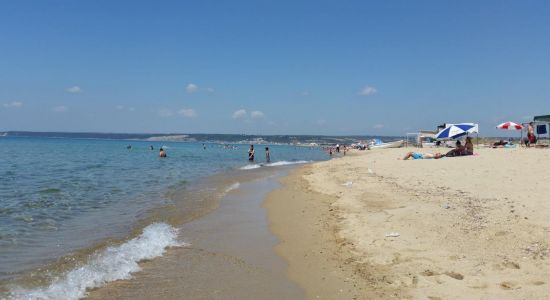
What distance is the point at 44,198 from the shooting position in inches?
575

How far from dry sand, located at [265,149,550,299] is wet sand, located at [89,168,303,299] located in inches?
15.4

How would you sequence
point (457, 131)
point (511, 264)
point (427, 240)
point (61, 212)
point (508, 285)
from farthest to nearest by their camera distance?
point (457, 131) → point (61, 212) → point (427, 240) → point (511, 264) → point (508, 285)

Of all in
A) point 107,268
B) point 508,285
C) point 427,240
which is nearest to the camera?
point 508,285

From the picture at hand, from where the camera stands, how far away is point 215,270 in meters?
6.92

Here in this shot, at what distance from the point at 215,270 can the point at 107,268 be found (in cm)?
179

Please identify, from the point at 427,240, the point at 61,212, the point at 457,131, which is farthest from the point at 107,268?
the point at 457,131

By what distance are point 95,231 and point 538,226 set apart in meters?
9.43

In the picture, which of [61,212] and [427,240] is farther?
[61,212]

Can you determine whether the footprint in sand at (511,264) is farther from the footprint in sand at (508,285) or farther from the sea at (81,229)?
the sea at (81,229)

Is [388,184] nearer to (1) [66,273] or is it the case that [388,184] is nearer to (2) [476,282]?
(2) [476,282]

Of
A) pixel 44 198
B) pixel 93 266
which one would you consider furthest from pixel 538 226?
pixel 44 198

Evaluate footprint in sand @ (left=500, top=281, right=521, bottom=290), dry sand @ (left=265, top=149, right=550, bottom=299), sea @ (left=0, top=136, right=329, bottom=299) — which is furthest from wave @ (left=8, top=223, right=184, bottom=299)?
footprint in sand @ (left=500, top=281, right=521, bottom=290)

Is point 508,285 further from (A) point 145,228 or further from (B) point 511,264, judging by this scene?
(A) point 145,228

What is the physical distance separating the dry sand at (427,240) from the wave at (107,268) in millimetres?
2598
